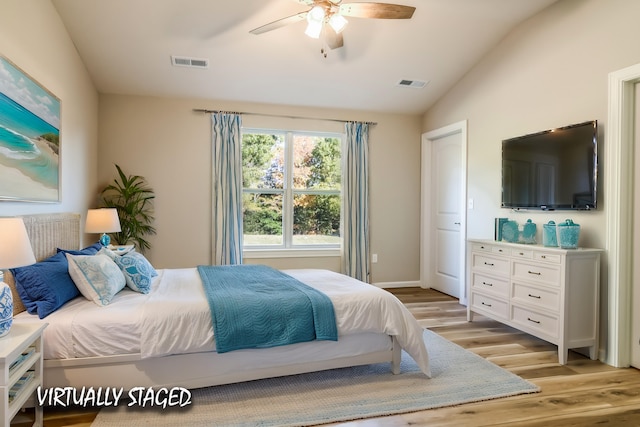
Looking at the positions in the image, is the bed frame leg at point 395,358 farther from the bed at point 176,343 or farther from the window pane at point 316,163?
the window pane at point 316,163

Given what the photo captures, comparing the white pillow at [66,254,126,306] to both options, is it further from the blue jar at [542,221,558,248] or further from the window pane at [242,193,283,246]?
the blue jar at [542,221,558,248]

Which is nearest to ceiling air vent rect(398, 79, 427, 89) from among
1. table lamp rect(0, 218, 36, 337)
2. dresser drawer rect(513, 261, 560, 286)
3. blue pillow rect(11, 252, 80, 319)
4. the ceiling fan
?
the ceiling fan

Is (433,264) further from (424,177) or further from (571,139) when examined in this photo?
(571,139)

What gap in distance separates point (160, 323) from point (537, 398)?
2.30 metres

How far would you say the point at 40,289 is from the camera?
7.59 feet

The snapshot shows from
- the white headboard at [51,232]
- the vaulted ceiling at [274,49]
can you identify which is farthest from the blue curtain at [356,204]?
the white headboard at [51,232]

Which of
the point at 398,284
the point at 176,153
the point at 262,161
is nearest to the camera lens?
the point at 176,153

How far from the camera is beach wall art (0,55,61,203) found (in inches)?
98.6

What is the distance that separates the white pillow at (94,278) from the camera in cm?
250

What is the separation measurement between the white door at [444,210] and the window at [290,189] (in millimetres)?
1268

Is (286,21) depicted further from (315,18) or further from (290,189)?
(290,189)

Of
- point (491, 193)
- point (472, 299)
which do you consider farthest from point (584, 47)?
point (472, 299)

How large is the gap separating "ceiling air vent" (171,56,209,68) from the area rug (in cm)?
327

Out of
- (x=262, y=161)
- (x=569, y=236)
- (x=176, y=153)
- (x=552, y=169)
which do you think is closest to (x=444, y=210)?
(x=552, y=169)
